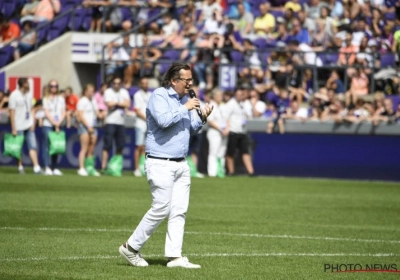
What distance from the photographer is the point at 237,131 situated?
26.1 metres

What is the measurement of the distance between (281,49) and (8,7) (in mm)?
10613

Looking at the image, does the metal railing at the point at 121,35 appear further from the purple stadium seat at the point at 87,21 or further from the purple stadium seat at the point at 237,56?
the purple stadium seat at the point at 237,56

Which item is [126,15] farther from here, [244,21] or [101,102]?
[101,102]

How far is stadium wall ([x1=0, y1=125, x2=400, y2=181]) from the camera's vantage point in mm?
25078

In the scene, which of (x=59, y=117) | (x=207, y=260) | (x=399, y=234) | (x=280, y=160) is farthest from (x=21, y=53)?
(x=207, y=260)

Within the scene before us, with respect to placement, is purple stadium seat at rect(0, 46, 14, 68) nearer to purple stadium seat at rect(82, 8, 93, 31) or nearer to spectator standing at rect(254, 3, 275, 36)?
purple stadium seat at rect(82, 8, 93, 31)

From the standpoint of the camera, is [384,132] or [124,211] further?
[384,132]

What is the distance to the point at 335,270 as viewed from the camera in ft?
34.2

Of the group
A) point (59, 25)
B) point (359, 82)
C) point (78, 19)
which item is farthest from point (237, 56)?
point (59, 25)

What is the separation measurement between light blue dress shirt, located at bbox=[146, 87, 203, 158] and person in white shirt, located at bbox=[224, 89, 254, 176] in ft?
51.1

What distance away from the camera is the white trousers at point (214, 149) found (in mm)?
25797

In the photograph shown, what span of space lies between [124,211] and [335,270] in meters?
6.43

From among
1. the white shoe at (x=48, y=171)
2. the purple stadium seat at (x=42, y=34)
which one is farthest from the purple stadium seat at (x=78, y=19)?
the white shoe at (x=48, y=171)

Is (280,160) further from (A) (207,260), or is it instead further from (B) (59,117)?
(A) (207,260)
